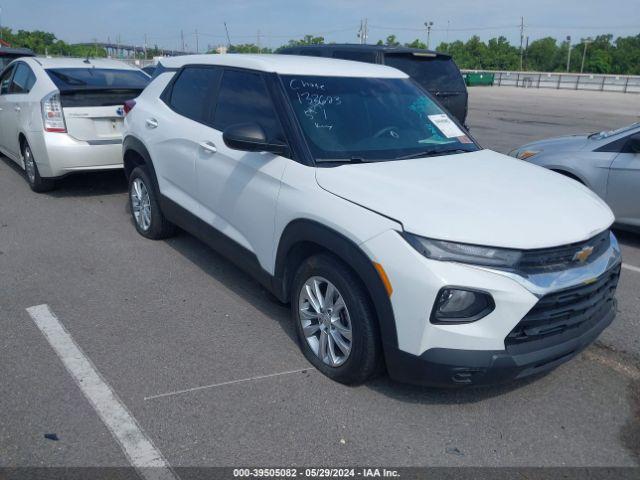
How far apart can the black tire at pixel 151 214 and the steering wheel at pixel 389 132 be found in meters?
2.45

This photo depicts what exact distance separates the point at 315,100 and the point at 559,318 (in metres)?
2.09

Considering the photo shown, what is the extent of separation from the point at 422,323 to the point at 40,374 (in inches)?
91.5

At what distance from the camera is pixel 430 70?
890 cm

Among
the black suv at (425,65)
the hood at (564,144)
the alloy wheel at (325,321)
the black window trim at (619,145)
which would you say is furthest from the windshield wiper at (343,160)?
the black suv at (425,65)

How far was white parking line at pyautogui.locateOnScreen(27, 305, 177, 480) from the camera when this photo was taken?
282 cm

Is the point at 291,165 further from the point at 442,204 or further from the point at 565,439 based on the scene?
the point at 565,439

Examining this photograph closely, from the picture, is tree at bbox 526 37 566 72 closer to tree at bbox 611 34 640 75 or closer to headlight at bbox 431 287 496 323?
tree at bbox 611 34 640 75

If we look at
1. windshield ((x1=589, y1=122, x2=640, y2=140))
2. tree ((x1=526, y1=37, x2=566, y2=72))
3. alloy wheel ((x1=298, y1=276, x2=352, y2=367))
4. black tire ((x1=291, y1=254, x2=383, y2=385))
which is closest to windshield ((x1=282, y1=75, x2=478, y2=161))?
black tire ((x1=291, y1=254, x2=383, y2=385))

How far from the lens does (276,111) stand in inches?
154

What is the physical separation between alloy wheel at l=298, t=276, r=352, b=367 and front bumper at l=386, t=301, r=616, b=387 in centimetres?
38

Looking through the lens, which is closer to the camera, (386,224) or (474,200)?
(386,224)

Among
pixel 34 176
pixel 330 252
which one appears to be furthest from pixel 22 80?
pixel 330 252

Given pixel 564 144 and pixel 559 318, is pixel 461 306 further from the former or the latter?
pixel 564 144

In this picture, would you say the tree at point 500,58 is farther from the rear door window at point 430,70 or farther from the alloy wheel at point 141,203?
the alloy wheel at point 141,203
